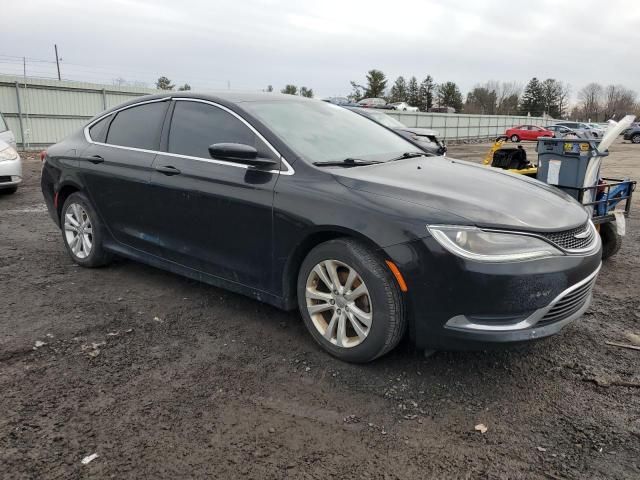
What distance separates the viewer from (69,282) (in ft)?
15.3

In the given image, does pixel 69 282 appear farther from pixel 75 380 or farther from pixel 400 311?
pixel 400 311

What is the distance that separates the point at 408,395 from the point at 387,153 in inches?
71.2

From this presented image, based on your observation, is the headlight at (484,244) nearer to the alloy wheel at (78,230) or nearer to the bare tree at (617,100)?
the alloy wheel at (78,230)

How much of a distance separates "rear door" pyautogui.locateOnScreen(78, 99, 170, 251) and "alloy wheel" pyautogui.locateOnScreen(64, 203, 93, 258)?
294 millimetres

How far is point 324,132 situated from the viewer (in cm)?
Answer: 384

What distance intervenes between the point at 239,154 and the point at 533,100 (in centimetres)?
9713

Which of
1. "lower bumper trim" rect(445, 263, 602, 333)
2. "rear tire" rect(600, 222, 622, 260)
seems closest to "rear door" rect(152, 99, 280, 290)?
"lower bumper trim" rect(445, 263, 602, 333)

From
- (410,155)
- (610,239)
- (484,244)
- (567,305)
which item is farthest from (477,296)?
(610,239)

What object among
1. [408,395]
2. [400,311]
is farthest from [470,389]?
[400,311]

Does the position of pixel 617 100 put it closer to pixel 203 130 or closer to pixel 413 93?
pixel 413 93

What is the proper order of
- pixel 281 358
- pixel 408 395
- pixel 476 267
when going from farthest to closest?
1. pixel 281 358
2. pixel 408 395
3. pixel 476 267

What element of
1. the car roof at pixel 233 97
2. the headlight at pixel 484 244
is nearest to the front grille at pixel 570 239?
the headlight at pixel 484 244

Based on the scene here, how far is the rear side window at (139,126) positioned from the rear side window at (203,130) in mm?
203

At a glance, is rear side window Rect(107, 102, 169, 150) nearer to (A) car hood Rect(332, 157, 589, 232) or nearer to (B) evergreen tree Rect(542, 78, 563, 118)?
(A) car hood Rect(332, 157, 589, 232)
